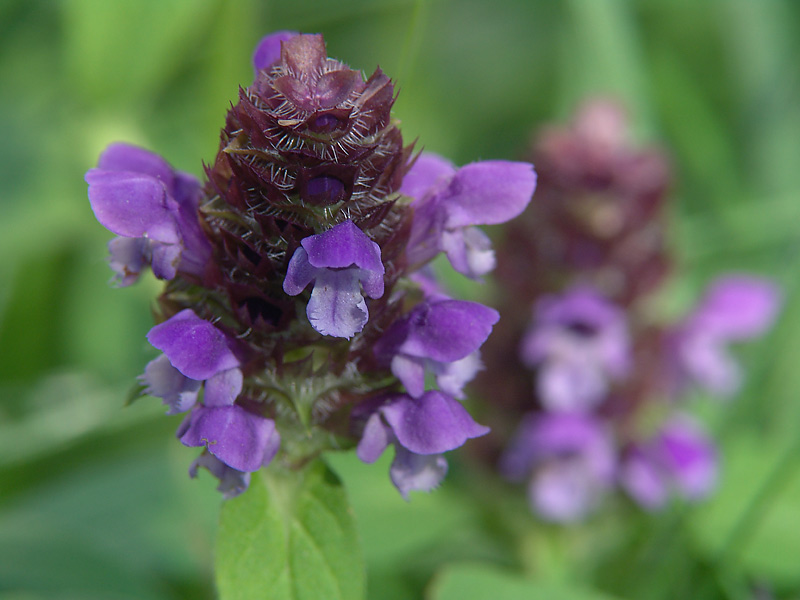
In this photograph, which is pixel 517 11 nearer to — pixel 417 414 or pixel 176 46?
pixel 176 46

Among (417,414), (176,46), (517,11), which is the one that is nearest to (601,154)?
(417,414)

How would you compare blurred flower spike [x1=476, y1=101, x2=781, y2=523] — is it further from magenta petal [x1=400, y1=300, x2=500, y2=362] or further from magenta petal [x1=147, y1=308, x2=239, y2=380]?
magenta petal [x1=147, y1=308, x2=239, y2=380]

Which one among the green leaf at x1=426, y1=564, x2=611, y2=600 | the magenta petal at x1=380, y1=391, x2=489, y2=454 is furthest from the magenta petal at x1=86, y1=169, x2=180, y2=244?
the green leaf at x1=426, y1=564, x2=611, y2=600

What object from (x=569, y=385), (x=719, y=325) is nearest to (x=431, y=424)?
(x=569, y=385)

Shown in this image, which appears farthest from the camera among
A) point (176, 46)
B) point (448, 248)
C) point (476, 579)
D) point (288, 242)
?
point (176, 46)

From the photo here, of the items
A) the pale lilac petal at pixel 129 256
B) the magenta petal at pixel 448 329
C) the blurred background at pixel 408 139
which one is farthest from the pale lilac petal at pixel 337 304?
the blurred background at pixel 408 139

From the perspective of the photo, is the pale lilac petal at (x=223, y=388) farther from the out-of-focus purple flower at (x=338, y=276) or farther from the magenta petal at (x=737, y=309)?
the magenta petal at (x=737, y=309)
